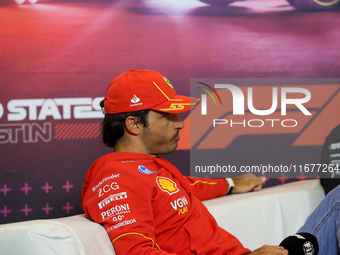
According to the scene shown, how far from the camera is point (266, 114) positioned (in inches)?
91.2

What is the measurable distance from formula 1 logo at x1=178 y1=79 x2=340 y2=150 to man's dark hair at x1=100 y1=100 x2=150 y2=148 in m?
1.03

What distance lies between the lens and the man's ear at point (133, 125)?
1.27 m

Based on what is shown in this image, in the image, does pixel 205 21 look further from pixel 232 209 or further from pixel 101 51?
pixel 232 209

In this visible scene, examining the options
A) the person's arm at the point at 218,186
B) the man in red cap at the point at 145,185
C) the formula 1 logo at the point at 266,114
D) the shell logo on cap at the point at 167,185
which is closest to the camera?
the man in red cap at the point at 145,185

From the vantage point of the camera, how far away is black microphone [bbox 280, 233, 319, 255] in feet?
3.94

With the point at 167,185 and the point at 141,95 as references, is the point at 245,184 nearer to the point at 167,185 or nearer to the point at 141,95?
the point at 167,185

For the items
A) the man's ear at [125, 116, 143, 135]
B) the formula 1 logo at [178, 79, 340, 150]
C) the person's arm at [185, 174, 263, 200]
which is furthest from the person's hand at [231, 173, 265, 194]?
the man's ear at [125, 116, 143, 135]

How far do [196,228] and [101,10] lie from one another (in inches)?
59.0

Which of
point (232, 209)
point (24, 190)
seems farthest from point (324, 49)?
point (24, 190)

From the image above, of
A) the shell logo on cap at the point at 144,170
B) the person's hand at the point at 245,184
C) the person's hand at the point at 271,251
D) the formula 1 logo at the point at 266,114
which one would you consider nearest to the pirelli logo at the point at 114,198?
the shell logo on cap at the point at 144,170

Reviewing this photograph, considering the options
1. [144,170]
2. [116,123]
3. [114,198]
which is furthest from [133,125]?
[114,198]

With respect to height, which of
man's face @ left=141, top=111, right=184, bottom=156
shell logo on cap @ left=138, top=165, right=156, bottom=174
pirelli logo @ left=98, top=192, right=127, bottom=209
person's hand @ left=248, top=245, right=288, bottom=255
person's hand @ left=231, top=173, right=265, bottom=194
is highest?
man's face @ left=141, top=111, right=184, bottom=156

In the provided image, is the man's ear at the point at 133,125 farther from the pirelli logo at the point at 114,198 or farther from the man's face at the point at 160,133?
the pirelli logo at the point at 114,198

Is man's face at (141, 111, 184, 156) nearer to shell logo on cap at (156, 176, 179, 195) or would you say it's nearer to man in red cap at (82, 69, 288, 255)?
man in red cap at (82, 69, 288, 255)
